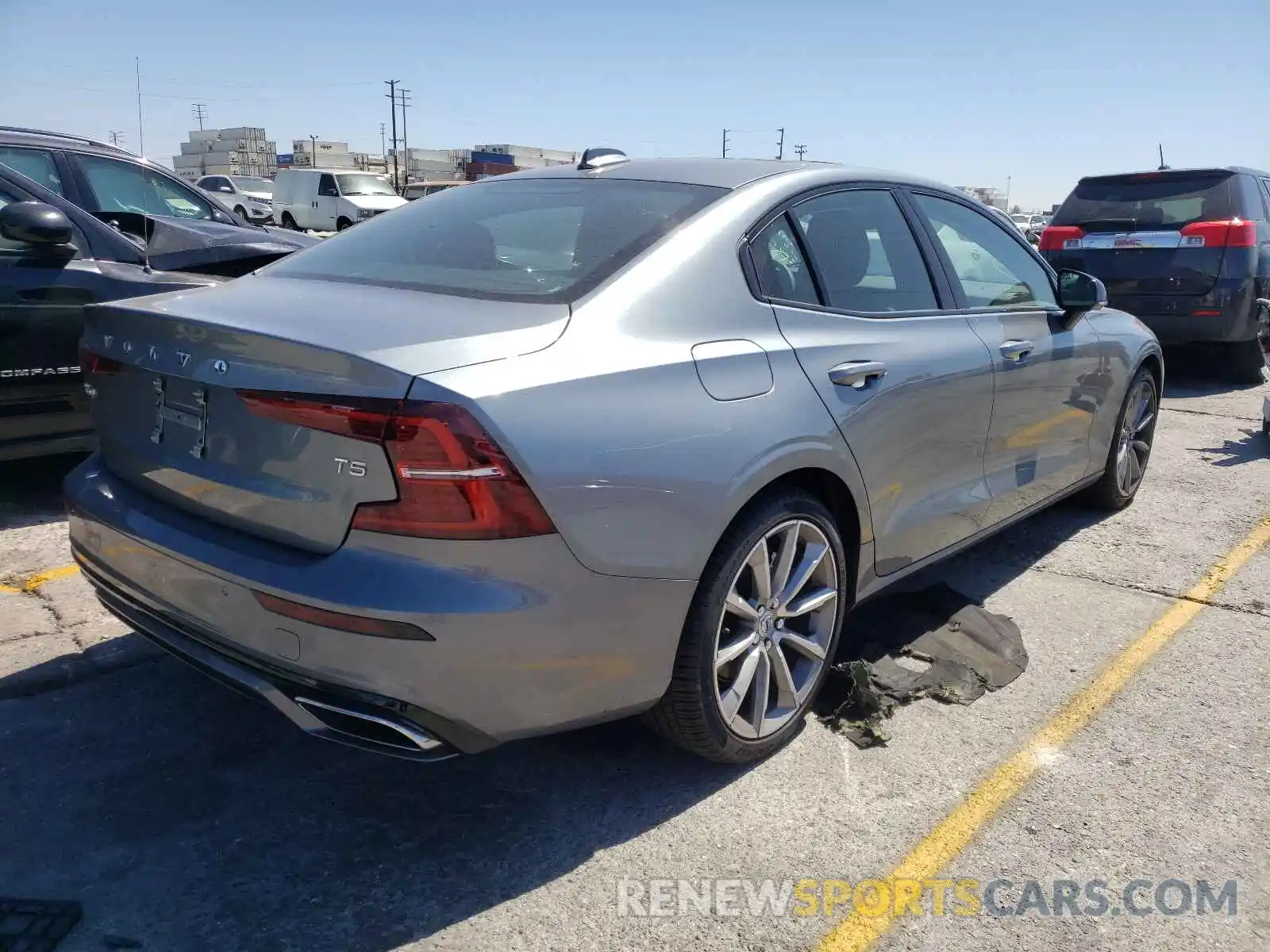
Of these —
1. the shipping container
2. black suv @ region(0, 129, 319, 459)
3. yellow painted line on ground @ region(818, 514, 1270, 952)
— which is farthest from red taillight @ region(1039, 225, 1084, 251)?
the shipping container

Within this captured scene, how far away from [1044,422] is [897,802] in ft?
6.41

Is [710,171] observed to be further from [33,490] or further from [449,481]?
[33,490]

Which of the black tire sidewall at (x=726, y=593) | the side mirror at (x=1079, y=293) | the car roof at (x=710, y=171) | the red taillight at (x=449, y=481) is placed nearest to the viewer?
the red taillight at (x=449, y=481)

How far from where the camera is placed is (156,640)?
262 centimetres

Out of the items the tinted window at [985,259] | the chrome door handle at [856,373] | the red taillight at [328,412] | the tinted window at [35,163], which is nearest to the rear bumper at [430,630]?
the red taillight at [328,412]

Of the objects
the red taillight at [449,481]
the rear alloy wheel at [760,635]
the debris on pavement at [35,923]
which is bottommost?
the debris on pavement at [35,923]

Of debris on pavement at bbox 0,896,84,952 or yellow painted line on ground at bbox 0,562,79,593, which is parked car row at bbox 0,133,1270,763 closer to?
debris on pavement at bbox 0,896,84,952

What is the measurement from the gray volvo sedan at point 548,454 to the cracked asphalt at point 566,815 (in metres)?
0.31

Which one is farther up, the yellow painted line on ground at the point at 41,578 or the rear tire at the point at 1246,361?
the rear tire at the point at 1246,361

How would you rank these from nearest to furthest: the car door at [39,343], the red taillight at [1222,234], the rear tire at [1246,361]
→ the car door at [39,343] < the red taillight at [1222,234] < the rear tire at [1246,361]

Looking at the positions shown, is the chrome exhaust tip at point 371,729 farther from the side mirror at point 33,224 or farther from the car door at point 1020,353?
the side mirror at point 33,224

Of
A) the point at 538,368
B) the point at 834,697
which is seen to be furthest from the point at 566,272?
the point at 834,697

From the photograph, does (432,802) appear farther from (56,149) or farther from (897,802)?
(56,149)

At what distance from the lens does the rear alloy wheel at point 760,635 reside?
2641 millimetres
